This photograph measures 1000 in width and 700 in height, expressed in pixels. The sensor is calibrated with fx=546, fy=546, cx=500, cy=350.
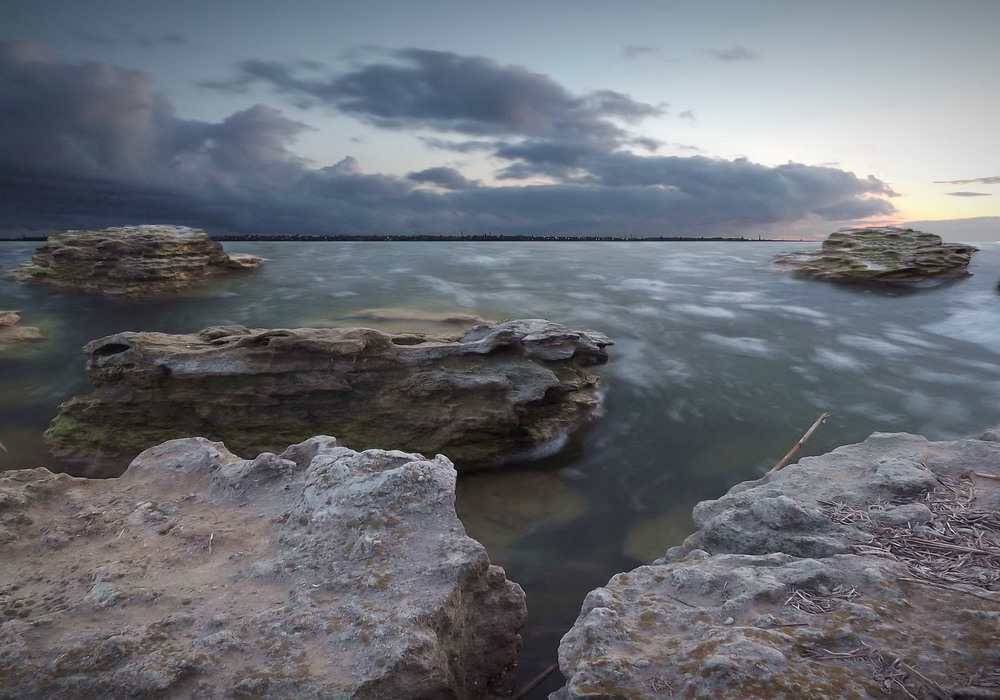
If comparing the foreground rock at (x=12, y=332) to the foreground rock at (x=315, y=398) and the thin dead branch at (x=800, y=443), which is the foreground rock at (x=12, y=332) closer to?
the foreground rock at (x=315, y=398)

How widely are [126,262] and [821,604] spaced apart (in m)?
22.8

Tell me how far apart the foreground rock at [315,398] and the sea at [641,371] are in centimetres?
62

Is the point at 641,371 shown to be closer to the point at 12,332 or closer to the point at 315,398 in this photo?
the point at 315,398

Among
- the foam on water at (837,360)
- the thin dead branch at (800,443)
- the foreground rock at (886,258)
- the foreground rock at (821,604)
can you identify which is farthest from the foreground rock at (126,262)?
the foreground rock at (886,258)

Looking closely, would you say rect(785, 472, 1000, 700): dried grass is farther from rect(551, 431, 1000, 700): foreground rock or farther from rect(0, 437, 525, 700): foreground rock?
rect(0, 437, 525, 700): foreground rock

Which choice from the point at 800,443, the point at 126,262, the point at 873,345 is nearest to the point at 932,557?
the point at 800,443

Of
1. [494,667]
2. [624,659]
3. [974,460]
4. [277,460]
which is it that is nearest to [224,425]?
[277,460]

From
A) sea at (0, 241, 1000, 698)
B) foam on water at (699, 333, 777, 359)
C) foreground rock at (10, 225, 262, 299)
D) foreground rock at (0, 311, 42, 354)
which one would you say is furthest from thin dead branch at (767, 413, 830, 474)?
foreground rock at (10, 225, 262, 299)

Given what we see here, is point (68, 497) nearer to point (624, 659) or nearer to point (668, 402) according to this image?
point (624, 659)

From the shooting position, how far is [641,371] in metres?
11.2

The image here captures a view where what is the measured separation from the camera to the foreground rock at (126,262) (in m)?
19.0

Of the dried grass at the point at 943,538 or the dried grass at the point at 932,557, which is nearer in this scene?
the dried grass at the point at 932,557

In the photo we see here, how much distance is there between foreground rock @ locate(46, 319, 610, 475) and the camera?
7641mm

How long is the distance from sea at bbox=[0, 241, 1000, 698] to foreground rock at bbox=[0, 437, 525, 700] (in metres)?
1.75
